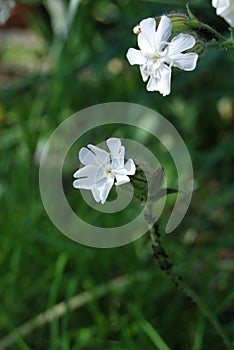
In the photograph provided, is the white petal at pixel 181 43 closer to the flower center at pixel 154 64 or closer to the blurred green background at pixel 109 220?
the flower center at pixel 154 64

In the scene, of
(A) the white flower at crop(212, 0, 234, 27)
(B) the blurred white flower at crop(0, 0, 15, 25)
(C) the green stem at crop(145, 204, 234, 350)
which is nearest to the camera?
(A) the white flower at crop(212, 0, 234, 27)

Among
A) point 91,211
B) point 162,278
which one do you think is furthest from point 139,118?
point 162,278

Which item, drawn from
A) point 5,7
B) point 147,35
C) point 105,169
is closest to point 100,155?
point 105,169

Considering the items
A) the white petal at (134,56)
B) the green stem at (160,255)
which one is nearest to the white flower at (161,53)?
the white petal at (134,56)

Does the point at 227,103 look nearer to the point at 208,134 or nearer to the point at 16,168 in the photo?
the point at 208,134

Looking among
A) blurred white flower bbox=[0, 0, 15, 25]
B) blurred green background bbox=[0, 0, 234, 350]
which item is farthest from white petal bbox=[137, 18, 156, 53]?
blurred white flower bbox=[0, 0, 15, 25]

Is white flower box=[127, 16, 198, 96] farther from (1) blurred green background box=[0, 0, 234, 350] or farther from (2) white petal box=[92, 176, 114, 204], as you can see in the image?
(1) blurred green background box=[0, 0, 234, 350]
